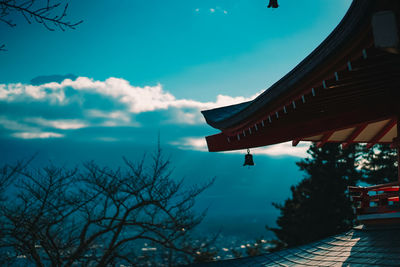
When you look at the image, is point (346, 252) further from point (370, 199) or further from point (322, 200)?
point (322, 200)

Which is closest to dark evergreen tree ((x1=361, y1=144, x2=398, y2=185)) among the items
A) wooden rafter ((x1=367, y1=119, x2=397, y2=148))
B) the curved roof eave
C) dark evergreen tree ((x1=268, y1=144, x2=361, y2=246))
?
dark evergreen tree ((x1=268, y1=144, x2=361, y2=246))

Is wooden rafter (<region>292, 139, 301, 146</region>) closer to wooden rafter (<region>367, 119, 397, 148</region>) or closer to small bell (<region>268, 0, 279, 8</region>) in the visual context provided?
wooden rafter (<region>367, 119, 397, 148</region>)

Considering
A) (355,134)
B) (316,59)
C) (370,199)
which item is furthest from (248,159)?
(316,59)

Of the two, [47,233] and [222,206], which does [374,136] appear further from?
[222,206]

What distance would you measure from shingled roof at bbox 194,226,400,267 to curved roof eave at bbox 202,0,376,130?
2695 mm

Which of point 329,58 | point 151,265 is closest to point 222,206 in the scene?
point 151,265

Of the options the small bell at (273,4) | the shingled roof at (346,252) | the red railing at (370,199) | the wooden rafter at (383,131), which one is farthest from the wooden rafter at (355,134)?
the small bell at (273,4)

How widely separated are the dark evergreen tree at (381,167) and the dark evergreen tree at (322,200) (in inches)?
67.3

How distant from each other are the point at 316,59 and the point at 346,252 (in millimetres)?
3903

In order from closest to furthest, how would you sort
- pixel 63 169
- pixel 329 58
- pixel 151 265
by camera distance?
1. pixel 329 58
2. pixel 63 169
3. pixel 151 265

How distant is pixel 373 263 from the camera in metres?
4.65

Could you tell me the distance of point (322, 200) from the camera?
22.0 metres

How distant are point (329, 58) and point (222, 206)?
435ft

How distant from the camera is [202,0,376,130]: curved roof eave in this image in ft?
7.77
